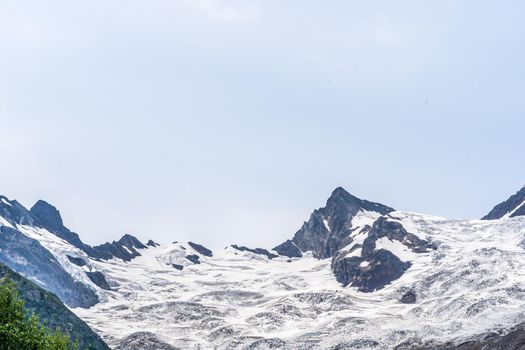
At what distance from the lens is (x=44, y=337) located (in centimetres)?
4519

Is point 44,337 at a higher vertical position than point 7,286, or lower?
lower

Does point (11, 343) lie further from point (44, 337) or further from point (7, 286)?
point (7, 286)

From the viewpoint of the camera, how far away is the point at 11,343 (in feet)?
144

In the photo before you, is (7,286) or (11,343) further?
(7,286)

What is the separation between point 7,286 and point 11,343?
5.96 m

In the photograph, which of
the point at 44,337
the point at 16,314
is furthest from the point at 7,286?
the point at 44,337

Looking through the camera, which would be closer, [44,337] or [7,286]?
[44,337]

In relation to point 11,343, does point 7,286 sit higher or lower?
higher

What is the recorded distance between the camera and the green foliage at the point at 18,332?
43656mm

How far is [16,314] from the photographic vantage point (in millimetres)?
47094

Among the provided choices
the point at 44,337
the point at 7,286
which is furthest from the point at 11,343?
the point at 7,286

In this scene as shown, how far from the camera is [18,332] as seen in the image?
44.4 m

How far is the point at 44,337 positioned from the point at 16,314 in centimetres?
334

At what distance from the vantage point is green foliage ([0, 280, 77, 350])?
143 feet
